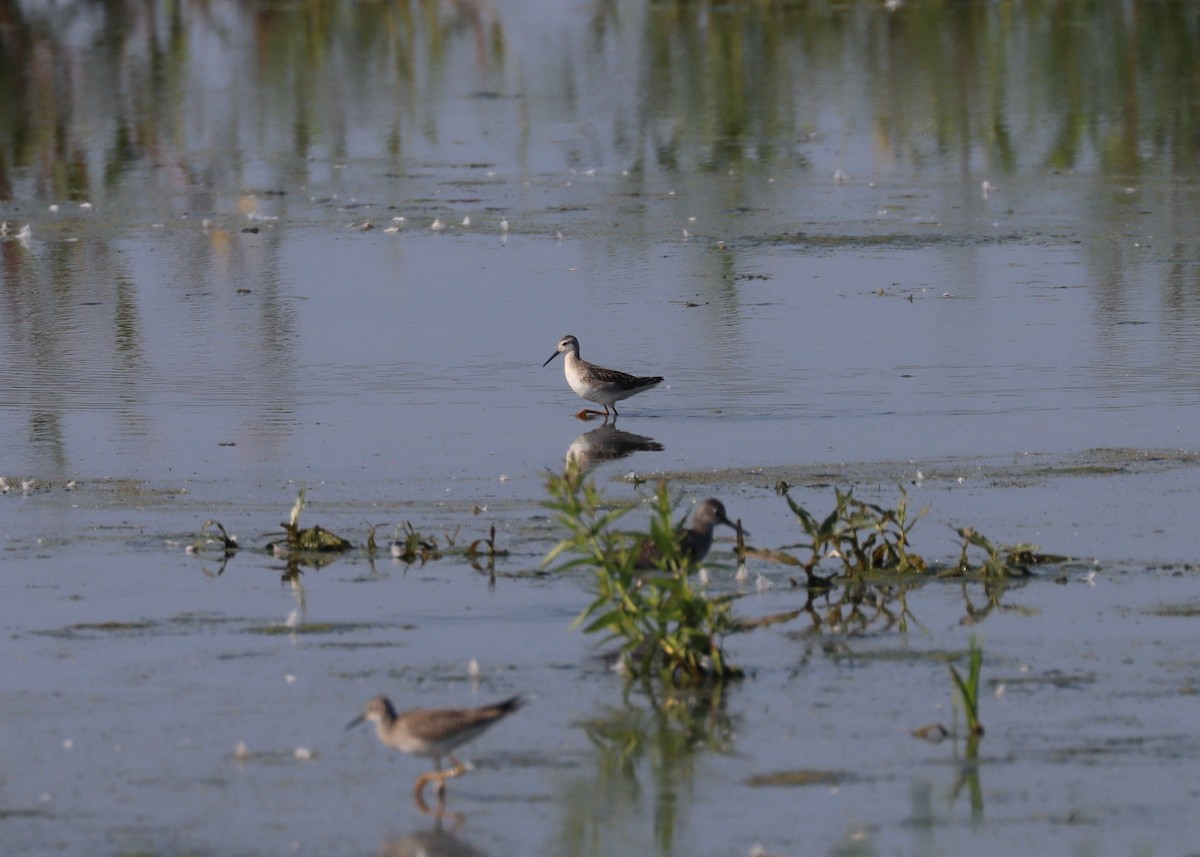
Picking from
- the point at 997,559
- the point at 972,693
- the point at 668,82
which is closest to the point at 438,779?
the point at 972,693

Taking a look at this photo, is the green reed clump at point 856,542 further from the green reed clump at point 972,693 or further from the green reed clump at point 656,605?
the green reed clump at point 972,693

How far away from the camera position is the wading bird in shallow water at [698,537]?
8.89 meters

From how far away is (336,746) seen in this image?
7445 millimetres

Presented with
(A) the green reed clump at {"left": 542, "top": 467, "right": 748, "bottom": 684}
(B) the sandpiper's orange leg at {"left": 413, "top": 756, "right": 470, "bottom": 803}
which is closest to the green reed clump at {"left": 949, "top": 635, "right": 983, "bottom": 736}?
(A) the green reed clump at {"left": 542, "top": 467, "right": 748, "bottom": 684}

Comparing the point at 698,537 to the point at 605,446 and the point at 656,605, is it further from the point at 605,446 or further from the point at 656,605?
the point at 605,446

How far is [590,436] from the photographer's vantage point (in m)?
13.3

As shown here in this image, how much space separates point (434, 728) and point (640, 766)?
766 millimetres

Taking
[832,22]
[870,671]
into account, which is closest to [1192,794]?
[870,671]

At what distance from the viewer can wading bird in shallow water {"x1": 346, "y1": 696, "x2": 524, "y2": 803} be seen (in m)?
6.89

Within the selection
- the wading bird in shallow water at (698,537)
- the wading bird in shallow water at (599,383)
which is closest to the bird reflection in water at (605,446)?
the wading bird in shallow water at (599,383)

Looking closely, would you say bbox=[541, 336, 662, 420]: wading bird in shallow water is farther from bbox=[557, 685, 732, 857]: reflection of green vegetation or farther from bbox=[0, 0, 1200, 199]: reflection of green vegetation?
bbox=[0, 0, 1200, 199]: reflection of green vegetation

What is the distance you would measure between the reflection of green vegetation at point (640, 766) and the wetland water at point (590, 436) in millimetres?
18

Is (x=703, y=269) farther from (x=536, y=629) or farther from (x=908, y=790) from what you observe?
(x=908, y=790)

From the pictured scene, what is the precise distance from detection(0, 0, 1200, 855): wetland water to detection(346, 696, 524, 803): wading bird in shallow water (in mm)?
158
